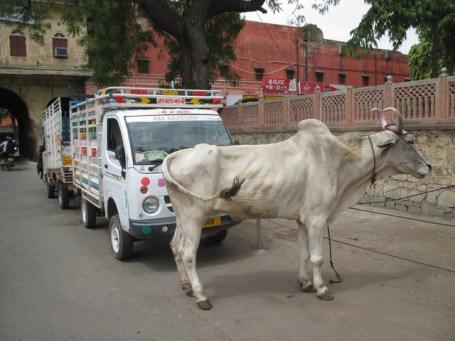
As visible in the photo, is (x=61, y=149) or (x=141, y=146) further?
(x=61, y=149)

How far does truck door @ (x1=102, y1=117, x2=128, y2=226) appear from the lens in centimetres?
595

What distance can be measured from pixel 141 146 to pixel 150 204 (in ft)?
2.79

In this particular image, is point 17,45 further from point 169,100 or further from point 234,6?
point 169,100

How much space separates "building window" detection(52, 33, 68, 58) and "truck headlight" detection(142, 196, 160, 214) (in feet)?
83.2

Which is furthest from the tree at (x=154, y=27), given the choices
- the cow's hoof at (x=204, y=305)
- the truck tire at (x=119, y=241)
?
the cow's hoof at (x=204, y=305)

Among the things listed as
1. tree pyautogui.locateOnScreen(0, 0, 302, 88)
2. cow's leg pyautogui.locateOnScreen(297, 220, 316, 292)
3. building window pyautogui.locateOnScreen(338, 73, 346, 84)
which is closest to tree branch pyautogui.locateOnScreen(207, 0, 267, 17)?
tree pyautogui.locateOnScreen(0, 0, 302, 88)

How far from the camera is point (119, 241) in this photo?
6.28 metres

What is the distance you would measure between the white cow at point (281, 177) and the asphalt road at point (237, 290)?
0.40m

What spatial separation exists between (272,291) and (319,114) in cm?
685

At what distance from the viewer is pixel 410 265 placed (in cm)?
591

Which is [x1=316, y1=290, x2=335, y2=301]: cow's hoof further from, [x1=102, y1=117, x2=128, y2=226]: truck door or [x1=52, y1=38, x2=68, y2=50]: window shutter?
[x1=52, y1=38, x2=68, y2=50]: window shutter

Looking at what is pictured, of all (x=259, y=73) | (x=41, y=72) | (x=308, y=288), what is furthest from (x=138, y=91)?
(x=259, y=73)

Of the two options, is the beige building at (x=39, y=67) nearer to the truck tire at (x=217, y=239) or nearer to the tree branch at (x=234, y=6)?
the tree branch at (x=234, y=6)

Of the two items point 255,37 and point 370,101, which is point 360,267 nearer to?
point 370,101
